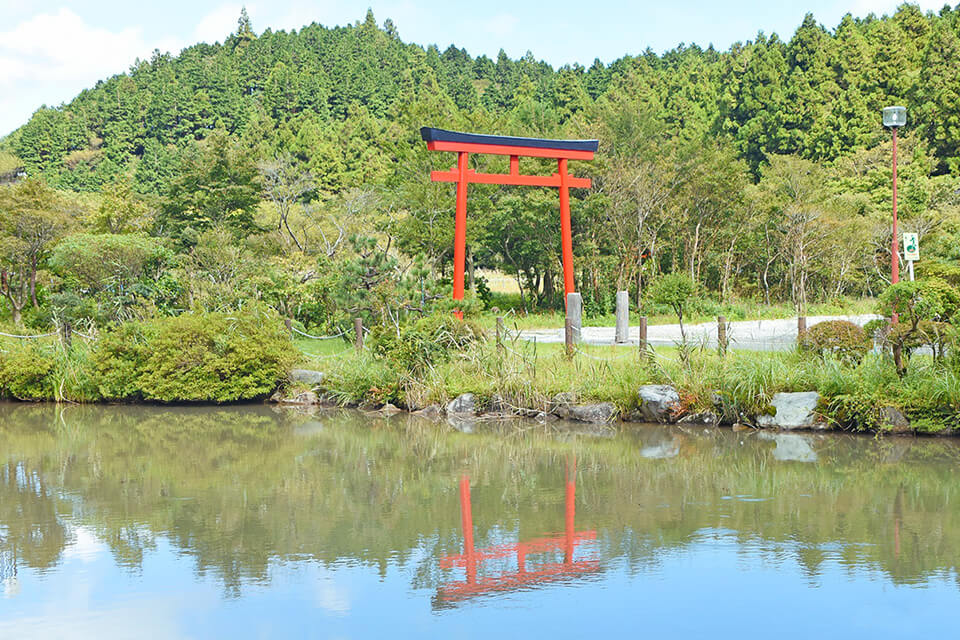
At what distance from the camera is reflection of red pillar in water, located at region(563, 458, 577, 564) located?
21.0ft


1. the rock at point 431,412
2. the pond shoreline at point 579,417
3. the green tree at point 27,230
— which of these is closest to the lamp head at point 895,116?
the pond shoreline at point 579,417

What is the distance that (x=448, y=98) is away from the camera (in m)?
46.9

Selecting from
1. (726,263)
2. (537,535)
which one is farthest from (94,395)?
(726,263)

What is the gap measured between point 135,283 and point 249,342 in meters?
4.01

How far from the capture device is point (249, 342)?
13.9 metres

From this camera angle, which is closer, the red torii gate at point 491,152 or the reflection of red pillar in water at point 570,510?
the reflection of red pillar in water at point 570,510

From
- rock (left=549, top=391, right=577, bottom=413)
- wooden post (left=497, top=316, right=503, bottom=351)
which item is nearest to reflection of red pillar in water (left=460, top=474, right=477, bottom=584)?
rock (left=549, top=391, right=577, bottom=413)

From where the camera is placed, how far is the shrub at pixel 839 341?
37.8 feet

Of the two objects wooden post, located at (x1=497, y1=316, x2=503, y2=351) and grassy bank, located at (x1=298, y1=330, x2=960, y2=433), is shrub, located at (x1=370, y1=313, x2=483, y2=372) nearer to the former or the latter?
grassy bank, located at (x1=298, y1=330, x2=960, y2=433)

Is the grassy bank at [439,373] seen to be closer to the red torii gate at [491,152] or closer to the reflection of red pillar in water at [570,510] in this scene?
the reflection of red pillar in water at [570,510]

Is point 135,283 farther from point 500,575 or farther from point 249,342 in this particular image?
point 500,575

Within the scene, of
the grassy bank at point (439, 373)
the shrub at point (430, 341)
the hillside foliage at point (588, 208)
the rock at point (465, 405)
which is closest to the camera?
the grassy bank at point (439, 373)

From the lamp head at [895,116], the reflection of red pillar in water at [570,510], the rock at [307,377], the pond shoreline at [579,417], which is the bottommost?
the reflection of red pillar in water at [570,510]

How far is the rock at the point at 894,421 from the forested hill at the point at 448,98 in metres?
17.4
